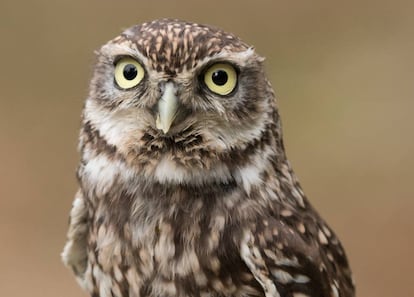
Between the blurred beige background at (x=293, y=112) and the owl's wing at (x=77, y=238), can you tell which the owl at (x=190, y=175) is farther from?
the blurred beige background at (x=293, y=112)

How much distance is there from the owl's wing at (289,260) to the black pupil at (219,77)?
0.29m

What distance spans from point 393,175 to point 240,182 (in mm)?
2132

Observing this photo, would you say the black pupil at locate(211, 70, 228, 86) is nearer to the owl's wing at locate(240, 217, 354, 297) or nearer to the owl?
the owl

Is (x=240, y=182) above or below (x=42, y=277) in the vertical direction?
above

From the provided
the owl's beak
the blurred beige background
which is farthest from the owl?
the blurred beige background

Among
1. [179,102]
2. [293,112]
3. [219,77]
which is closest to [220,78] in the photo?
[219,77]

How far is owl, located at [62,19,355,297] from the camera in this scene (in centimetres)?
141

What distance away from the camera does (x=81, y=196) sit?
1.66 m

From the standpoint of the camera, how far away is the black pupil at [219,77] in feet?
4.66

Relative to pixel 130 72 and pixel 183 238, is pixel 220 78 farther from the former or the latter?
pixel 183 238

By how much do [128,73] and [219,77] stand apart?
0.17 m

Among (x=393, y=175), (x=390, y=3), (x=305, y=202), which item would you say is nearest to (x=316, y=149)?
(x=393, y=175)

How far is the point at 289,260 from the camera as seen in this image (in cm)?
151

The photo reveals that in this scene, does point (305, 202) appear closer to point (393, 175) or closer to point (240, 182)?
point (240, 182)
